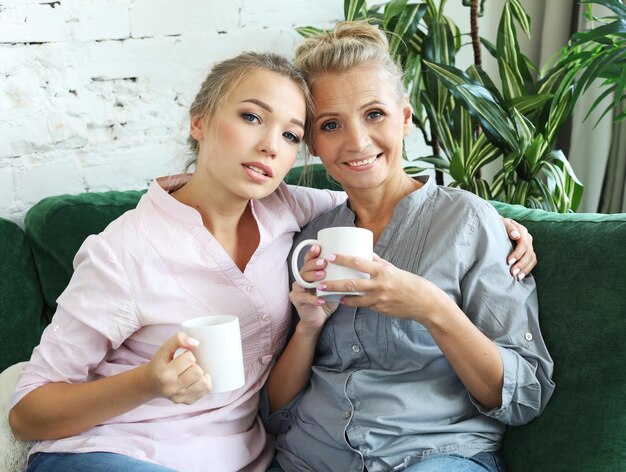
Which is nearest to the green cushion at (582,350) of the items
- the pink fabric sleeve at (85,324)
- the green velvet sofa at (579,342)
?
the green velvet sofa at (579,342)

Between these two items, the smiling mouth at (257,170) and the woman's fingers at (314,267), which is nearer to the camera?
the woman's fingers at (314,267)

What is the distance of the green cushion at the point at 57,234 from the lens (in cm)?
163

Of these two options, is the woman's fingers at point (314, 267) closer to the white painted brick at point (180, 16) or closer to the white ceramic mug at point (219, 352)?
the white ceramic mug at point (219, 352)

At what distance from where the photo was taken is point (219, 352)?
1.06 m

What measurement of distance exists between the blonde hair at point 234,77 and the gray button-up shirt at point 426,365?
341 millimetres

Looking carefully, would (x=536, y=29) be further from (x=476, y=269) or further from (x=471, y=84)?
(x=476, y=269)

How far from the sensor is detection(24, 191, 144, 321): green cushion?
1629mm

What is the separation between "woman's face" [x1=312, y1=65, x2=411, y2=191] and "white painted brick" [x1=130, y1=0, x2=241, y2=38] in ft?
2.52

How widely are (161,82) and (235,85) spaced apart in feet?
2.47

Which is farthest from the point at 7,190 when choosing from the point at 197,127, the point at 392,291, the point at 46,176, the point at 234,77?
the point at 392,291

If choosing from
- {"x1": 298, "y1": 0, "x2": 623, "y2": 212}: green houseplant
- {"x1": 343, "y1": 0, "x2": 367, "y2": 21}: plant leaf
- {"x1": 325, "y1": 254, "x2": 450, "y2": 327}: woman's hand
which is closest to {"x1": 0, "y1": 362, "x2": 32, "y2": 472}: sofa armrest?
{"x1": 325, "y1": 254, "x2": 450, "y2": 327}: woman's hand

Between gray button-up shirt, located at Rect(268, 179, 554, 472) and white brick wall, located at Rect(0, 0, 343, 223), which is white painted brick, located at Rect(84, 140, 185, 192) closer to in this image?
white brick wall, located at Rect(0, 0, 343, 223)

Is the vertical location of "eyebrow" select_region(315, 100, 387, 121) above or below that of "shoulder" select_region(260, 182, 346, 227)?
above

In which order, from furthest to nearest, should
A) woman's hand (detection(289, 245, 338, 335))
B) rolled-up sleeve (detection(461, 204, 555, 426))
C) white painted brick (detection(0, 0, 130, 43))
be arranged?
white painted brick (detection(0, 0, 130, 43))
rolled-up sleeve (detection(461, 204, 555, 426))
woman's hand (detection(289, 245, 338, 335))
